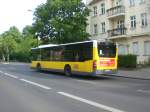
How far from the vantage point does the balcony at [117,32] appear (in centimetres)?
4756

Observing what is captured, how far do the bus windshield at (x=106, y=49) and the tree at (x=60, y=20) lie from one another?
72.3 ft

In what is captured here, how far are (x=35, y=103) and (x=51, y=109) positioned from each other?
153 centimetres

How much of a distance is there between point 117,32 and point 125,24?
5.31 feet

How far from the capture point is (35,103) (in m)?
12.6

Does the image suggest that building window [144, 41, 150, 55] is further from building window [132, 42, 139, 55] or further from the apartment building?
building window [132, 42, 139, 55]

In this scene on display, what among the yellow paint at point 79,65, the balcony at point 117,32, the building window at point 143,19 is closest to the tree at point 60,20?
the balcony at point 117,32

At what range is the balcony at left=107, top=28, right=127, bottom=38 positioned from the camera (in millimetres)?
47562

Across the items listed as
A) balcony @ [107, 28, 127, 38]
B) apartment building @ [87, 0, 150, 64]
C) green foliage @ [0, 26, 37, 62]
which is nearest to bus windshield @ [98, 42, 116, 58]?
apartment building @ [87, 0, 150, 64]

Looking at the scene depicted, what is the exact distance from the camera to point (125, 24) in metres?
47.7

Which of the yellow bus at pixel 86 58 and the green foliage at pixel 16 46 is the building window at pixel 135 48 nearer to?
the yellow bus at pixel 86 58

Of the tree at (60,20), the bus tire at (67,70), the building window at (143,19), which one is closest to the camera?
the bus tire at (67,70)

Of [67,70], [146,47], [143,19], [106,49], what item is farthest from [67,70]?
[143,19]

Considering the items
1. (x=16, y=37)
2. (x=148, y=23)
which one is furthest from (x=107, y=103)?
(x=16, y=37)

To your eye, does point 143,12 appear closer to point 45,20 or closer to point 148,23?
point 148,23
